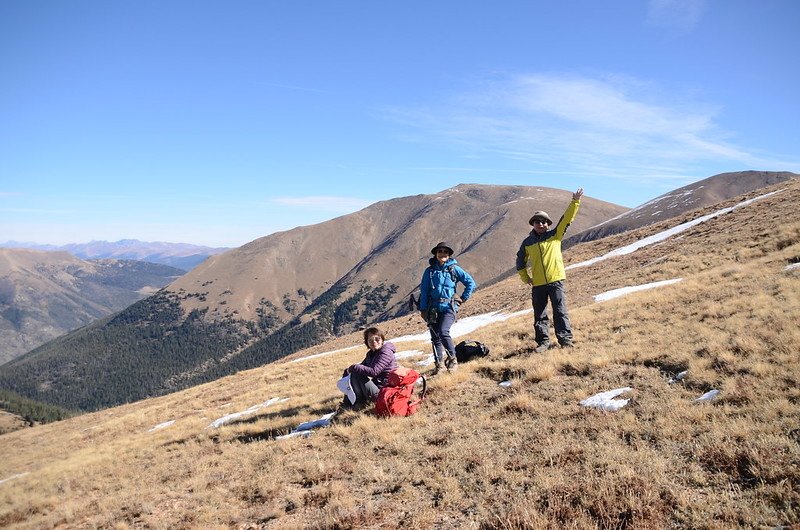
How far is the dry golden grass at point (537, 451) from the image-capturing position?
15.3 ft

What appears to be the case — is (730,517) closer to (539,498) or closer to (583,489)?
(583,489)

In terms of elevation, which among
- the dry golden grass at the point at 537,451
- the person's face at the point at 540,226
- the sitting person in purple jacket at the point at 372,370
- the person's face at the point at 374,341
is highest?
the person's face at the point at 540,226

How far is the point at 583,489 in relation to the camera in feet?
16.1

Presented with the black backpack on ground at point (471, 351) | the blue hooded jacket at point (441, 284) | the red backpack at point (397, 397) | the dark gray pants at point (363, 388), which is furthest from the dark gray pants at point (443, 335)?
the dark gray pants at point (363, 388)

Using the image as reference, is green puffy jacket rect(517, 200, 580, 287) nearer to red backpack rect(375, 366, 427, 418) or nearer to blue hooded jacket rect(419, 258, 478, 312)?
blue hooded jacket rect(419, 258, 478, 312)

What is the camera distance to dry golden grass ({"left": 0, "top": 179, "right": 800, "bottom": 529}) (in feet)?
15.3

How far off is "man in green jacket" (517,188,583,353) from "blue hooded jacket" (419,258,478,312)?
68.4 inches

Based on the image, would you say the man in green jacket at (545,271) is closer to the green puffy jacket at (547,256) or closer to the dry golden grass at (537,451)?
the green puffy jacket at (547,256)

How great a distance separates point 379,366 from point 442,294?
2.51m

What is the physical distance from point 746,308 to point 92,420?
37.7 meters

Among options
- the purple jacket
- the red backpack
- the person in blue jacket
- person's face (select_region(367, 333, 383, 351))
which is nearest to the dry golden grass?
the red backpack

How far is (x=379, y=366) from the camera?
31.9ft

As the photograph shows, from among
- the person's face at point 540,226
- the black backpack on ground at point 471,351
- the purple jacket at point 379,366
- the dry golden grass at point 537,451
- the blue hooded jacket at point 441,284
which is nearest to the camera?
the dry golden grass at point 537,451

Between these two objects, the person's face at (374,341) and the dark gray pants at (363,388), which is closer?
the dark gray pants at (363,388)
